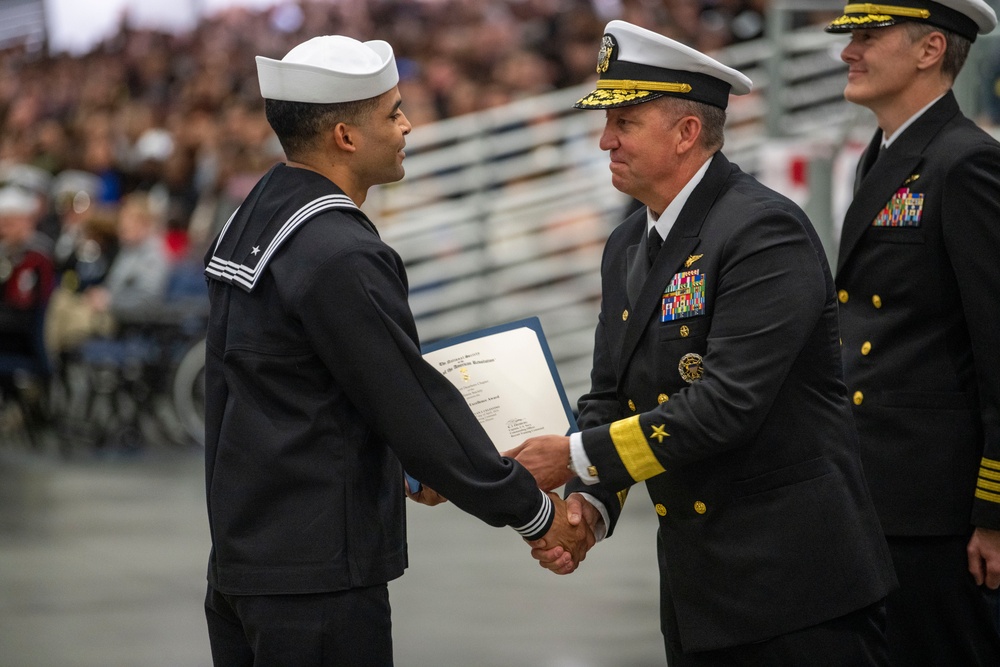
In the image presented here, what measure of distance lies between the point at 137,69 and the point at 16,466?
7.34m

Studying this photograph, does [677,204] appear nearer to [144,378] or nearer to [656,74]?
[656,74]

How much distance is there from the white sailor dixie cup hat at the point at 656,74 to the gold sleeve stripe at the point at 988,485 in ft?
3.00

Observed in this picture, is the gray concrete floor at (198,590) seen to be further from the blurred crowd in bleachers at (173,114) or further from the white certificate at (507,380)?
the white certificate at (507,380)

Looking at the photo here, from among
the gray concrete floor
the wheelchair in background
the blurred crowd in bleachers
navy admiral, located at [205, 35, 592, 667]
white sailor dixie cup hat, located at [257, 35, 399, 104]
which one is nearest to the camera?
navy admiral, located at [205, 35, 592, 667]

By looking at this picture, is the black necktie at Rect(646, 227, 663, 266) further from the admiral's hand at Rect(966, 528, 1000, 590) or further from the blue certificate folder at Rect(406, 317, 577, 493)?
the admiral's hand at Rect(966, 528, 1000, 590)

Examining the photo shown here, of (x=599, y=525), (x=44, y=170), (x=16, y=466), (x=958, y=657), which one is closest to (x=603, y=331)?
(x=599, y=525)

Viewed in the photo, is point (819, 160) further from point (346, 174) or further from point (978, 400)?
point (346, 174)

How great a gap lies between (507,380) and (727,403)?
1.93 feet

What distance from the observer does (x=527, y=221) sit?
29.3 feet

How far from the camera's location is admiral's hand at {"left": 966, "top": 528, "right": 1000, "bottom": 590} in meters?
2.76

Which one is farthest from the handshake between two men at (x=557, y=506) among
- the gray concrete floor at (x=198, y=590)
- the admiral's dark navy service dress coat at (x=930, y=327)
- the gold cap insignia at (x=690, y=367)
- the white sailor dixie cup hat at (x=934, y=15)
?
the gray concrete floor at (x=198, y=590)

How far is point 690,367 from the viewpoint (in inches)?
103

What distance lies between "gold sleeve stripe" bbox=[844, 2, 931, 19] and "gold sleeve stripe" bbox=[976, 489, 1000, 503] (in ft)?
3.26

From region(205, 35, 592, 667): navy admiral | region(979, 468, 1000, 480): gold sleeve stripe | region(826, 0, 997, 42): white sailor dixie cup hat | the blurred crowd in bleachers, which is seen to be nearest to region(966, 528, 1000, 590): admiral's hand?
region(979, 468, 1000, 480): gold sleeve stripe
